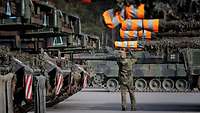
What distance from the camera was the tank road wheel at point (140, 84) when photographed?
85.7ft

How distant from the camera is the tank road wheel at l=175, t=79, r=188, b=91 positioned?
84.5 ft

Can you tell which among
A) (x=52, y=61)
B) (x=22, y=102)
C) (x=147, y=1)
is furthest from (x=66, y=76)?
(x=147, y=1)

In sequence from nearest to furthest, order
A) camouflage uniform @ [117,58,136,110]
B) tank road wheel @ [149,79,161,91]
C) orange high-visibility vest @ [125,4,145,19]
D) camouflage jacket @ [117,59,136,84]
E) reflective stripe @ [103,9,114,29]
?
orange high-visibility vest @ [125,4,145,19] < reflective stripe @ [103,9,114,29] < camouflage uniform @ [117,58,136,110] < camouflage jacket @ [117,59,136,84] < tank road wheel @ [149,79,161,91]

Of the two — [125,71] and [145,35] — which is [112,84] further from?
[125,71]

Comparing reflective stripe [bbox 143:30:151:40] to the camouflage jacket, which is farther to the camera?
reflective stripe [bbox 143:30:151:40]

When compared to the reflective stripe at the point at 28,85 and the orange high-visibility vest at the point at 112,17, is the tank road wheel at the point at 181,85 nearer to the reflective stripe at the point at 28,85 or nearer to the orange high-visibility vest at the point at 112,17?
the orange high-visibility vest at the point at 112,17

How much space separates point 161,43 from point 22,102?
511cm

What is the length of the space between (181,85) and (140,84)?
2.08m

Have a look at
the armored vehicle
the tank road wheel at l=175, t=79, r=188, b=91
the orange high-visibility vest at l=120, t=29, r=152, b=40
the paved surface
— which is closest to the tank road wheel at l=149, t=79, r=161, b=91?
the armored vehicle

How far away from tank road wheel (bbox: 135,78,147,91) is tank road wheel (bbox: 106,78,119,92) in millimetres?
1025

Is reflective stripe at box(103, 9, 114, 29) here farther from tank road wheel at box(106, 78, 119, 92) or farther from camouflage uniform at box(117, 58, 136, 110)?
tank road wheel at box(106, 78, 119, 92)

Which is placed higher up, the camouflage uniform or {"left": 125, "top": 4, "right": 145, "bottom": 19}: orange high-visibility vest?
{"left": 125, "top": 4, "right": 145, "bottom": 19}: orange high-visibility vest

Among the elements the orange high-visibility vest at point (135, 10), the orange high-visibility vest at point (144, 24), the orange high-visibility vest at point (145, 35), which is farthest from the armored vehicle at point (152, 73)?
the orange high-visibility vest at point (135, 10)

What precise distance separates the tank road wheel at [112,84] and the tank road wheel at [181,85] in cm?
305
